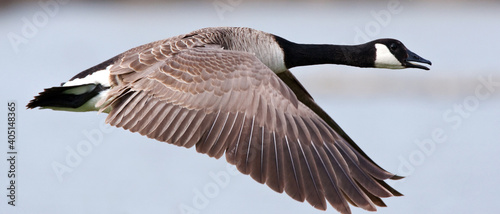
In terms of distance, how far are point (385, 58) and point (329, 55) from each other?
1.54 feet

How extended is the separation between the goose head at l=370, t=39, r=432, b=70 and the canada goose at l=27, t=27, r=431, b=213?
1375mm

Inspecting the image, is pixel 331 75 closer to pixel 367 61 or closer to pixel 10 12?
pixel 367 61

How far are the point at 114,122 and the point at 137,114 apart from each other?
156mm

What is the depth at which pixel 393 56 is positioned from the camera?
637cm

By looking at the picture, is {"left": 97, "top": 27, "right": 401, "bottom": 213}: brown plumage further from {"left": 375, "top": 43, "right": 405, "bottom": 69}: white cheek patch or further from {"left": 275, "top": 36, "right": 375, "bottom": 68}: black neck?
{"left": 375, "top": 43, "right": 405, "bottom": 69}: white cheek patch

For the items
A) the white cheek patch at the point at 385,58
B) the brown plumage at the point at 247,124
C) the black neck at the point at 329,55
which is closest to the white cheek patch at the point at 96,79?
the brown plumage at the point at 247,124

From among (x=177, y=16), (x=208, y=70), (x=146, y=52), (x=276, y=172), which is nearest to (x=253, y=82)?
(x=208, y=70)

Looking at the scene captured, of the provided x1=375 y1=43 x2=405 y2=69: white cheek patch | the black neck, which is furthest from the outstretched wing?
x1=375 y1=43 x2=405 y2=69: white cheek patch

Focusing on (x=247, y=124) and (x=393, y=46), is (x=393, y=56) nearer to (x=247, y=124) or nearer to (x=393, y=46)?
(x=393, y=46)

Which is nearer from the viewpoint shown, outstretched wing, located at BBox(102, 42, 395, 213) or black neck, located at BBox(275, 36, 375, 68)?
outstretched wing, located at BBox(102, 42, 395, 213)

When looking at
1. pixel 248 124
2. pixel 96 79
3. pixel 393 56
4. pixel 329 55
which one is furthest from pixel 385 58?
pixel 96 79

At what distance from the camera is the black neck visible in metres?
6.13

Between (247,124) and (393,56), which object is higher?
(393,56)

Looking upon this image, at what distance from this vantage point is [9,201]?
618 cm
